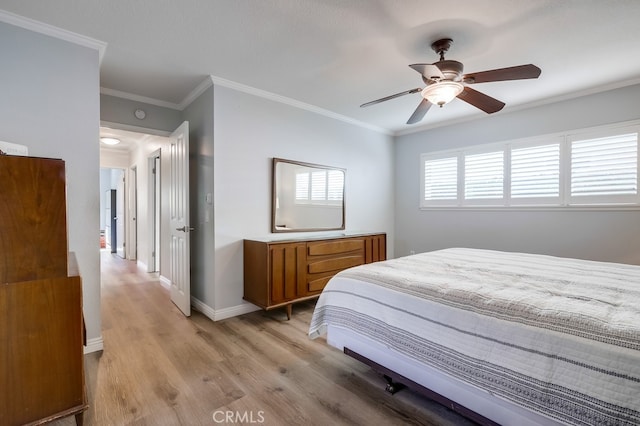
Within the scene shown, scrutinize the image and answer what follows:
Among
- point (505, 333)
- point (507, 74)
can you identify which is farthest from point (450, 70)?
point (505, 333)

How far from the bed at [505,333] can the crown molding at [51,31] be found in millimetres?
2671

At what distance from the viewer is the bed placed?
1041mm

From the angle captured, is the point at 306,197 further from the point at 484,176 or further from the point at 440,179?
the point at 484,176

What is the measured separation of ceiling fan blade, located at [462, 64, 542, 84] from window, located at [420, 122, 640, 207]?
2176 mm

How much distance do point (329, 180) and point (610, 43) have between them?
117 inches

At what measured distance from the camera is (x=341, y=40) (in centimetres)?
228

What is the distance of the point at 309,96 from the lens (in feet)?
11.4

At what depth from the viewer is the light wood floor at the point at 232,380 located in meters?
1.61

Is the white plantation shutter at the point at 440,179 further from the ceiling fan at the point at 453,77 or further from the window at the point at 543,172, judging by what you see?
the ceiling fan at the point at 453,77

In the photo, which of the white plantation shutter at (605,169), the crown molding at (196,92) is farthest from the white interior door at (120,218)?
the white plantation shutter at (605,169)

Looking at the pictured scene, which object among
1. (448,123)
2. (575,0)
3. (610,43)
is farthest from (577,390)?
(448,123)

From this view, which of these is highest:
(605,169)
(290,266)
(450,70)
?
(450,70)

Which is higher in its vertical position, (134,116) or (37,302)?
(134,116)

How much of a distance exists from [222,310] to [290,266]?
0.85 metres
